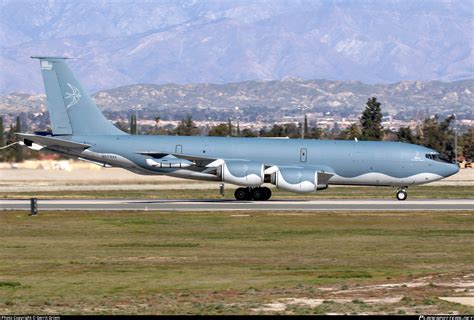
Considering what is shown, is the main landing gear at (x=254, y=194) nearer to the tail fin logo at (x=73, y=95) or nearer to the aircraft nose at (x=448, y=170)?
the aircraft nose at (x=448, y=170)

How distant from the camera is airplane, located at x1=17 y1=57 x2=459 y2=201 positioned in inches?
2259

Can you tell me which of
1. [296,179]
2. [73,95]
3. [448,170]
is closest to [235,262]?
[296,179]

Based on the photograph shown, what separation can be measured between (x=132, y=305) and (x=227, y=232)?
17436mm

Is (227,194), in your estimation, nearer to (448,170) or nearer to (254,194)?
(254,194)

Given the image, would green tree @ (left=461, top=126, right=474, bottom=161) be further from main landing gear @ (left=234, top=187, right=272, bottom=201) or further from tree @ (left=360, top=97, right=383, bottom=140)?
main landing gear @ (left=234, top=187, right=272, bottom=201)

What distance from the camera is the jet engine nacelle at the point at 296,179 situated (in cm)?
5625

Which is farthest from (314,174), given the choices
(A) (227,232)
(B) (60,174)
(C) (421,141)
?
(C) (421,141)

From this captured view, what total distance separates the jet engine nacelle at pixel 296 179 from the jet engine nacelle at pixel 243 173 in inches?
31.0

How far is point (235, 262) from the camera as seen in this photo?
3359 cm

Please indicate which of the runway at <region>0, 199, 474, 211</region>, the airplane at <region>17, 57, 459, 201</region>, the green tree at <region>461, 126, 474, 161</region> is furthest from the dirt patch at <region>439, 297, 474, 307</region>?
the green tree at <region>461, 126, 474, 161</region>

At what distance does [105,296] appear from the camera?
1053 inches

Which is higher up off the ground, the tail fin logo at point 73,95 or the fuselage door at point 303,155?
the tail fin logo at point 73,95

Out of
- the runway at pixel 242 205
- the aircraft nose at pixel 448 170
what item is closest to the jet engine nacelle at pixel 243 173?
the runway at pixel 242 205

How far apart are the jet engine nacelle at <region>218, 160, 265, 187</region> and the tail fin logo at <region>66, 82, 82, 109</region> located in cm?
947
